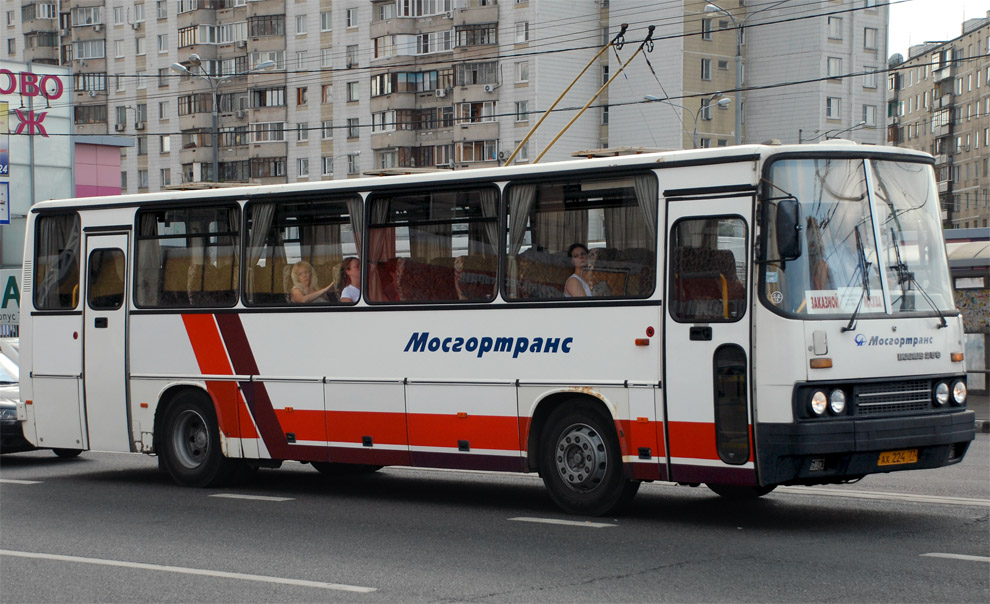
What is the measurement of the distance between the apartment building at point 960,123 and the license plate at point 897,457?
110 metres

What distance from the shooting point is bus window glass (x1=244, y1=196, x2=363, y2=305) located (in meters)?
13.3

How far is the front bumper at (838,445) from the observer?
399 inches

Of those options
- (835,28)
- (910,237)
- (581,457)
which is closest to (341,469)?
(581,457)

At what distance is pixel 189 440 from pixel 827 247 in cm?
732

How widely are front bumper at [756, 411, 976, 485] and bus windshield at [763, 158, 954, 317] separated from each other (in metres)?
0.86

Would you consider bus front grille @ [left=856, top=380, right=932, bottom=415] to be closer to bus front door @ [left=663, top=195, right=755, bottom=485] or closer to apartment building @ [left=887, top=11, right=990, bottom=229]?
bus front door @ [left=663, top=195, right=755, bottom=485]

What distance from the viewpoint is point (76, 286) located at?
15414 millimetres

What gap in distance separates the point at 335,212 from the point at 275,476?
3.81 m

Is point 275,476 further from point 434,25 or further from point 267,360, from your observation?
point 434,25

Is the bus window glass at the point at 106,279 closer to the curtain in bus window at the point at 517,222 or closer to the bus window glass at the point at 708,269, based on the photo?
the curtain in bus window at the point at 517,222

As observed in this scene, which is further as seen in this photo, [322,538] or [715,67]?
[715,67]

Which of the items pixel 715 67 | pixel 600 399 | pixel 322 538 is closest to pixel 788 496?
pixel 600 399

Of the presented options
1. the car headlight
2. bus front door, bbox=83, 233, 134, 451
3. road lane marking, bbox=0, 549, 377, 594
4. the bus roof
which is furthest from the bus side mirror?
bus front door, bbox=83, 233, 134, 451

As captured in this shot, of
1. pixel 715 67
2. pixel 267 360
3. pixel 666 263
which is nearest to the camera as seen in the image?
pixel 666 263
